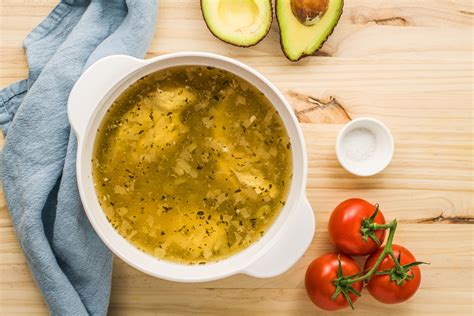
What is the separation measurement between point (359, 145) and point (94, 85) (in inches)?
28.0

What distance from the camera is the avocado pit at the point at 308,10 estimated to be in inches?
64.6

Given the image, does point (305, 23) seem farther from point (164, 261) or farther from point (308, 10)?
point (164, 261)

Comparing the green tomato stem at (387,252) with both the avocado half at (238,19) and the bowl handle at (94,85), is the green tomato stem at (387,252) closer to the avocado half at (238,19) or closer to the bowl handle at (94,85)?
the avocado half at (238,19)

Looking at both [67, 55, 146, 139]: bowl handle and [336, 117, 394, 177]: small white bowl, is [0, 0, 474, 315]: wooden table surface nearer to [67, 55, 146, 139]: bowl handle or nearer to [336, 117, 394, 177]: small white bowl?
[336, 117, 394, 177]: small white bowl

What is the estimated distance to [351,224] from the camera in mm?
1641

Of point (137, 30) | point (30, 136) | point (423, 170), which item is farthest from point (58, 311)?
point (423, 170)

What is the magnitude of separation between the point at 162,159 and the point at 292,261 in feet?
1.29

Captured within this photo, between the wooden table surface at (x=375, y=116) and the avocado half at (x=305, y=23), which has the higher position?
the avocado half at (x=305, y=23)

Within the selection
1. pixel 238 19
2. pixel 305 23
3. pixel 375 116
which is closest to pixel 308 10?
pixel 305 23

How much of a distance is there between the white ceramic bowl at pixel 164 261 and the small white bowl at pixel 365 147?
20 cm

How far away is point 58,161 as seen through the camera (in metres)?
1.66

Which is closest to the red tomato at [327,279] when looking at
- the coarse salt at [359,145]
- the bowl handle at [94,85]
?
the coarse salt at [359,145]

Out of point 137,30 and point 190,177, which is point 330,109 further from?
point 137,30

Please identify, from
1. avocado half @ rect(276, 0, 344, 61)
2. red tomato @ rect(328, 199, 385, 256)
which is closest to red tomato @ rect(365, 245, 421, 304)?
red tomato @ rect(328, 199, 385, 256)
